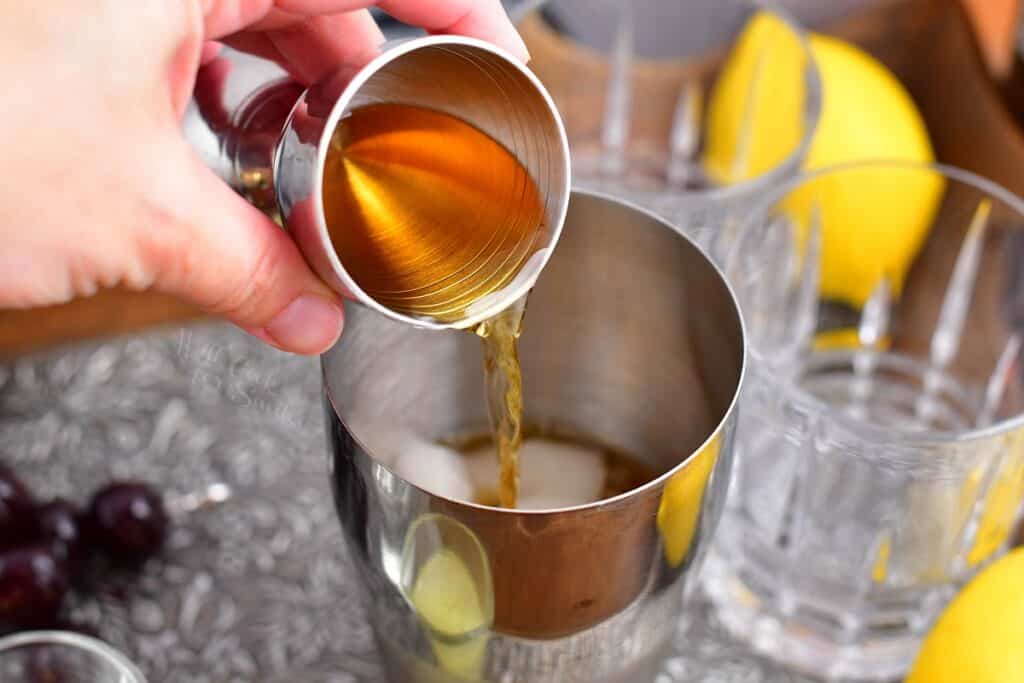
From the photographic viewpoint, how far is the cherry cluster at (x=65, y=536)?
0.59 meters

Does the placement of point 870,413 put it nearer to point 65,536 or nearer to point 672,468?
point 672,468

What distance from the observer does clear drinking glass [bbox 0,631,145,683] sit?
55cm

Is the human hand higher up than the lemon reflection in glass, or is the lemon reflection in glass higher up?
the human hand

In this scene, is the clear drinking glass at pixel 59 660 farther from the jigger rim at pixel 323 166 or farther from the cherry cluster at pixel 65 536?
the jigger rim at pixel 323 166

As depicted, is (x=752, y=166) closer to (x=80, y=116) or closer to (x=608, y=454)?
(x=608, y=454)

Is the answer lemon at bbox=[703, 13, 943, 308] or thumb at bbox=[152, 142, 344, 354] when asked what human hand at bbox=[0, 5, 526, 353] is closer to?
thumb at bbox=[152, 142, 344, 354]

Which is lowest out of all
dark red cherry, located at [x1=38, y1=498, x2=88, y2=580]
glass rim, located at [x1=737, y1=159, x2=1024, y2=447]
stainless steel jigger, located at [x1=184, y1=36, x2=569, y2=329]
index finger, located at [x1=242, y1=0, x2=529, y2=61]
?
dark red cherry, located at [x1=38, y1=498, x2=88, y2=580]

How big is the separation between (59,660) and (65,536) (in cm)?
8

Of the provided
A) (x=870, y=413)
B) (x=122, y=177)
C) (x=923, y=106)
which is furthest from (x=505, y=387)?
(x=923, y=106)

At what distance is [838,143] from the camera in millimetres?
759

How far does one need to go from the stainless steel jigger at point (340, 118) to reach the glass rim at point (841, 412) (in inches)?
6.5

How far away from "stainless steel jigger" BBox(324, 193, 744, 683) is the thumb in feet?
0.09

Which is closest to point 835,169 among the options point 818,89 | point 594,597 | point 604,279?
point 818,89

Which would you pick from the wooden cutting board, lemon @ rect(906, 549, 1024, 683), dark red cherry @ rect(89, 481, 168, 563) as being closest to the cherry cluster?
dark red cherry @ rect(89, 481, 168, 563)
